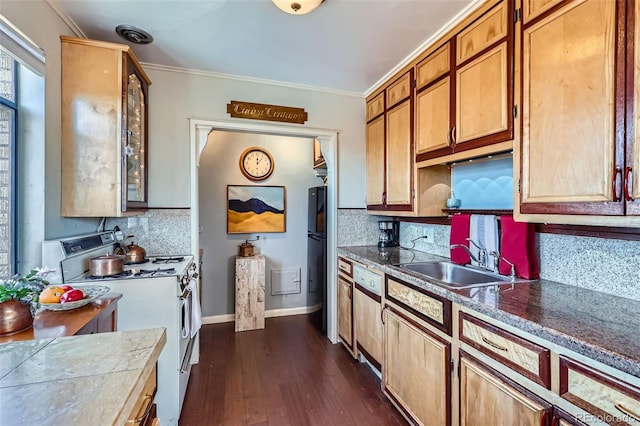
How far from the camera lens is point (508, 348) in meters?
1.22

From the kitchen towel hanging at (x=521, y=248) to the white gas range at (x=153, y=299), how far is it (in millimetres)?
2030

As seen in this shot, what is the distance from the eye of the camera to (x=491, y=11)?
1.67 meters

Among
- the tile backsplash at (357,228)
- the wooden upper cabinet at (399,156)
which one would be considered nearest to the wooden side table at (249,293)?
the tile backsplash at (357,228)

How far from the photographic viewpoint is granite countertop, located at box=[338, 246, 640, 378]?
3.02ft

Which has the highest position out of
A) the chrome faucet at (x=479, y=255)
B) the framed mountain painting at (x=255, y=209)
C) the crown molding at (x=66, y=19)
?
the crown molding at (x=66, y=19)

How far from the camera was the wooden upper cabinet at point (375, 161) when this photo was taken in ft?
9.42

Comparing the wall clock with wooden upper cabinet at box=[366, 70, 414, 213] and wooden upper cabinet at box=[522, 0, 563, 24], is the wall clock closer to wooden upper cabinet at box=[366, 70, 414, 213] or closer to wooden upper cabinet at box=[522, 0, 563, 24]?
wooden upper cabinet at box=[366, 70, 414, 213]

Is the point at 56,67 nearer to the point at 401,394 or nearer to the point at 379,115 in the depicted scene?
the point at 379,115

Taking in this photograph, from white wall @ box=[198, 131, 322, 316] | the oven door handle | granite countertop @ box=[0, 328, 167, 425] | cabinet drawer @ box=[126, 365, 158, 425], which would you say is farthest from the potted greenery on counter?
white wall @ box=[198, 131, 322, 316]

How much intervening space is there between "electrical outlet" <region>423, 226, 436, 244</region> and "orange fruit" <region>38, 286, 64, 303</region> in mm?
2539

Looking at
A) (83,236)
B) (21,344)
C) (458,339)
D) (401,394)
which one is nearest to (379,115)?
(458,339)

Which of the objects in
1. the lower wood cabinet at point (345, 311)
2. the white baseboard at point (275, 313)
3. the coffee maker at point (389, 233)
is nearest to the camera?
the lower wood cabinet at point (345, 311)

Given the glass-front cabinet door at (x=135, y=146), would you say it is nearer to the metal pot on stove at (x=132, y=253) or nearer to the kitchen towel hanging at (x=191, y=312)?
the metal pot on stove at (x=132, y=253)

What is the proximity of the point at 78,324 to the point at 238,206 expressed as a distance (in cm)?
267
